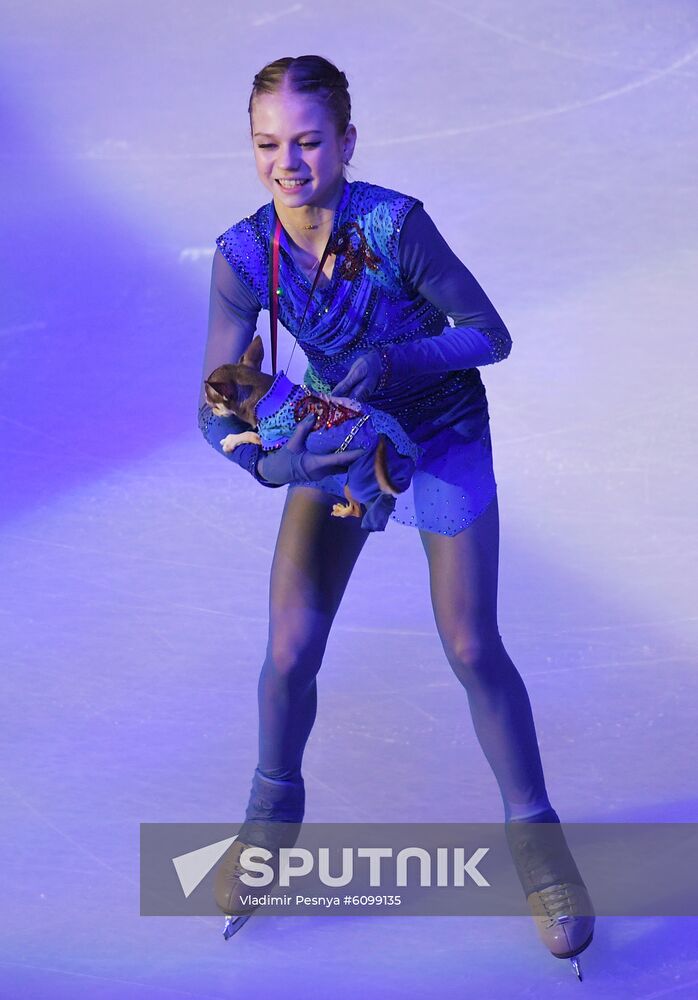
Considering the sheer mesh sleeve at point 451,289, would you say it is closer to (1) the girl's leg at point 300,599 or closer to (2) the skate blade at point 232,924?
(1) the girl's leg at point 300,599

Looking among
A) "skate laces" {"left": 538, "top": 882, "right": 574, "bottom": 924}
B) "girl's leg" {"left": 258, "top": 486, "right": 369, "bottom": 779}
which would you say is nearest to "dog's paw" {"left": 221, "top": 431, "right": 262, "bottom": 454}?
"girl's leg" {"left": 258, "top": 486, "right": 369, "bottom": 779}

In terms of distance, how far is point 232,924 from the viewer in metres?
3.43

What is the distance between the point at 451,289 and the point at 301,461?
1.47 ft

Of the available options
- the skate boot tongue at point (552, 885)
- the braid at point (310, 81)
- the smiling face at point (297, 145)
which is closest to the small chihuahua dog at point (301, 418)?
the smiling face at point (297, 145)

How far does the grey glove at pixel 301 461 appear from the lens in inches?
115

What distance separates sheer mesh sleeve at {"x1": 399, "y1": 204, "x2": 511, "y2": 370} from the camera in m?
3.06

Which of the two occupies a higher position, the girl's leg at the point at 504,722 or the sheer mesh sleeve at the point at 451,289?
the sheer mesh sleeve at the point at 451,289

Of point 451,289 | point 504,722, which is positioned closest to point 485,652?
point 504,722

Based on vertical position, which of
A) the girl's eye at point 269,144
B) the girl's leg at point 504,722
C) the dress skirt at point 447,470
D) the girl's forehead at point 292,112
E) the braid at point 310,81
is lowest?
the girl's leg at point 504,722

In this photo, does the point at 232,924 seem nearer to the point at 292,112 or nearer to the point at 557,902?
the point at 557,902

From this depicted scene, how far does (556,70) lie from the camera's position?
282 inches

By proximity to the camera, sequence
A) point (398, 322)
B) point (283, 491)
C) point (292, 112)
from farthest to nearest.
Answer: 1. point (283, 491)
2. point (398, 322)
3. point (292, 112)

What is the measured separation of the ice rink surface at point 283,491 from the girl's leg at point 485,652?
1.12 feet

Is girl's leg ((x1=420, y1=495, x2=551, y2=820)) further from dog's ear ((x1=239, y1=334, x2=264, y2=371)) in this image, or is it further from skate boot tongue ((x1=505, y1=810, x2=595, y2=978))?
dog's ear ((x1=239, y1=334, x2=264, y2=371))
